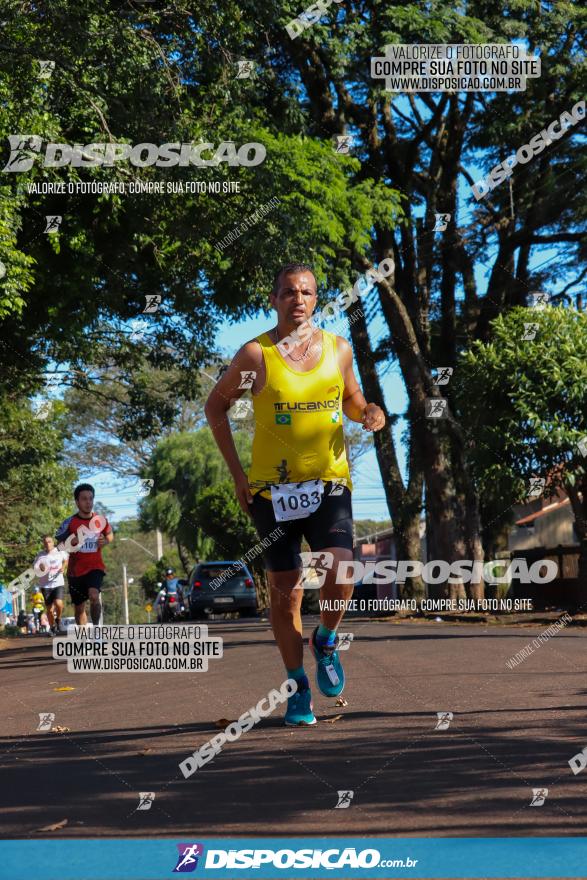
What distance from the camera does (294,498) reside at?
5.76 meters

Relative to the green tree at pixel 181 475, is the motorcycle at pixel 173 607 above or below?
below

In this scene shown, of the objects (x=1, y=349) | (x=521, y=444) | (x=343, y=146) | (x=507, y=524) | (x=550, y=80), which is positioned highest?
(x=550, y=80)

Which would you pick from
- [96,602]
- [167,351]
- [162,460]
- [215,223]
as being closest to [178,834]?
[96,602]

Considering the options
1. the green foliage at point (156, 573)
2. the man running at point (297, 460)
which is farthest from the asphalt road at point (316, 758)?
the green foliage at point (156, 573)

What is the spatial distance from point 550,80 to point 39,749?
64.9 feet

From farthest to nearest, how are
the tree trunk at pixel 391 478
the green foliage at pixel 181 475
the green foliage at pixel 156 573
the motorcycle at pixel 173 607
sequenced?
Result: the green foliage at pixel 156 573 < the green foliage at pixel 181 475 < the motorcycle at pixel 173 607 < the tree trunk at pixel 391 478

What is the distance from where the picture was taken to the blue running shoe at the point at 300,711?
19.6 ft

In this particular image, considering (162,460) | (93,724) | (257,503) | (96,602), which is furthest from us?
(162,460)

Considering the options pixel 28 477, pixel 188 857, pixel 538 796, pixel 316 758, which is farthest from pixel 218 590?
pixel 188 857

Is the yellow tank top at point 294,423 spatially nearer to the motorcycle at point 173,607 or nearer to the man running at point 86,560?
the man running at point 86,560

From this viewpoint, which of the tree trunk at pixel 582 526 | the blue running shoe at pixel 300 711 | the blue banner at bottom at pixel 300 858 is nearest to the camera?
the blue banner at bottom at pixel 300 858

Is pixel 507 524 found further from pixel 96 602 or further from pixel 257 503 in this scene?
pixel 257 503

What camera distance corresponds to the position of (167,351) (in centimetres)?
2089

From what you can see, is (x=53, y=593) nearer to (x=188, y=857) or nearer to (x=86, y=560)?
(x=86, y=560)
